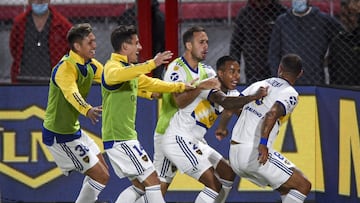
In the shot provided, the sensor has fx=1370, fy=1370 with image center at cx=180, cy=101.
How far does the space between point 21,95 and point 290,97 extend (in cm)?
390

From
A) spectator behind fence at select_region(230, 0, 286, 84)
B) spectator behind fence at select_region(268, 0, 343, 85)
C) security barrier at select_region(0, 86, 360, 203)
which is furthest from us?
spectator behind fence at select_region(230, 0, 286, 84)

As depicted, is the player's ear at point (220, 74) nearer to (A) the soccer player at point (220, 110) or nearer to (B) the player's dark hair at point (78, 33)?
(A) the soccer player at point (220, 110)

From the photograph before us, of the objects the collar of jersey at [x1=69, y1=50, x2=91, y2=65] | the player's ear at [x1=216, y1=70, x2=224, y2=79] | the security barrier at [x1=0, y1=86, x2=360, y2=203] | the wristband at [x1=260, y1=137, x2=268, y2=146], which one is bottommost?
the security barrier at [x1=0, y1=86, x2=360, y2=203]

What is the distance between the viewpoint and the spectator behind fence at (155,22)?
50.3ft

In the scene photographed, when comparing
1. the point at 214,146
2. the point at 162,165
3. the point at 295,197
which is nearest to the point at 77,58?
the point at 162,165

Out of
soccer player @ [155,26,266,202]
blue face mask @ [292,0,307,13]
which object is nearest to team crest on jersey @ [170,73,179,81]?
soccer player @ [155,26,266,202]

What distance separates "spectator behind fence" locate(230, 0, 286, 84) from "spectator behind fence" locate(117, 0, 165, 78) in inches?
31.7

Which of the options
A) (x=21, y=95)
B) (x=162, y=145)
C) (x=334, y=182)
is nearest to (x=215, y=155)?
(x=162, y=145)

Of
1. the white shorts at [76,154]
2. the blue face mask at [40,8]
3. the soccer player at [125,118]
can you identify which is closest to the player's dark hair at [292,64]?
the soccer player at [125,118]

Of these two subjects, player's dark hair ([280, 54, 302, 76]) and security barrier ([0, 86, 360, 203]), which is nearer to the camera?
player's dark hair ([280, 54, 302, 76])

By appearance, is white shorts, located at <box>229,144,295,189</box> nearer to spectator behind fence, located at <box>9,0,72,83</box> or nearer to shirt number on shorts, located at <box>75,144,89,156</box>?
shirt number on shorts, located at <box>75,144,89,156</box>

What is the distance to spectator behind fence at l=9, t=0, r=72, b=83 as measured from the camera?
15.6 meters

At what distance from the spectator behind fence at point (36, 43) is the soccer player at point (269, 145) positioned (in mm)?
3374

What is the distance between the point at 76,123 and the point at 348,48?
3208mm
